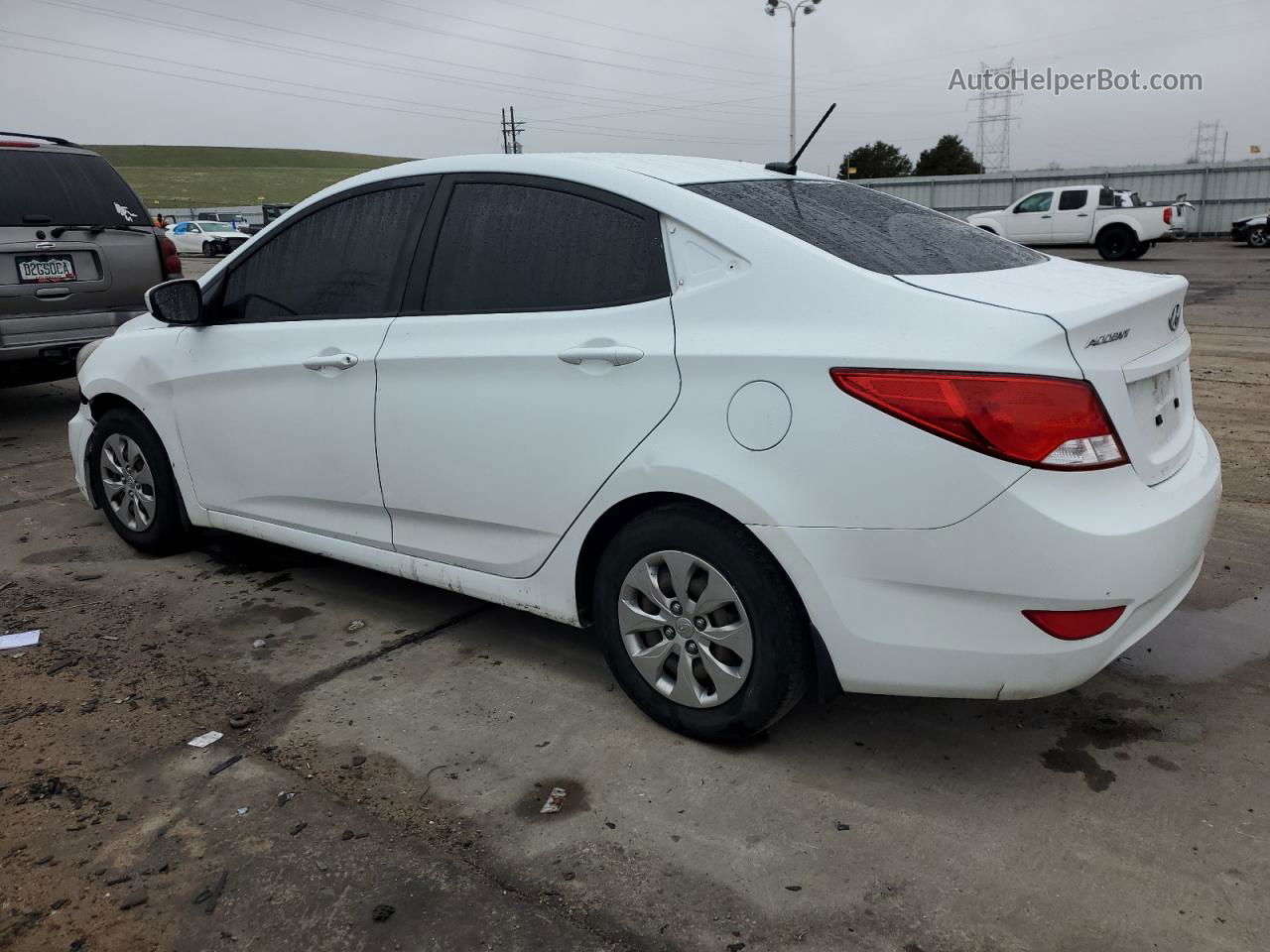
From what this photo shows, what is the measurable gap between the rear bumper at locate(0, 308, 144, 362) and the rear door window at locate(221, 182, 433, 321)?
11.2ft

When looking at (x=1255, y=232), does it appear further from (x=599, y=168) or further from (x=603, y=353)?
(x=603, y=353)

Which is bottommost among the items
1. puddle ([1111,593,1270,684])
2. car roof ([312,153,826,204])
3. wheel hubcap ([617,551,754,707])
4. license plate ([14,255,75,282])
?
puddle ([1111,593,1270,684])

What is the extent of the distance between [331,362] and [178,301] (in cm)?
100

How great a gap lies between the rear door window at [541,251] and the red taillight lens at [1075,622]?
1.33 metres

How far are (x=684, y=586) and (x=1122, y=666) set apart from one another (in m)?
1.66

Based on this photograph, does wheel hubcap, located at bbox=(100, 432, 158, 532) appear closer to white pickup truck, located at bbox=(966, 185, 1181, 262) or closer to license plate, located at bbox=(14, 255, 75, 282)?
license plate, located at bbox=(14, 255, 75, 282)

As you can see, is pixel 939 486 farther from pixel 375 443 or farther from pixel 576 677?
pixel 375 443

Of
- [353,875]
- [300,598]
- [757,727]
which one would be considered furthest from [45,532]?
[757,727]

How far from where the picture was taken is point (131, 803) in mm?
2787

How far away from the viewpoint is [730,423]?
8.83 feet

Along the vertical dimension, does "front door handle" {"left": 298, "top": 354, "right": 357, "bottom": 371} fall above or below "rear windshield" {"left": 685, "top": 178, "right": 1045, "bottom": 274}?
below

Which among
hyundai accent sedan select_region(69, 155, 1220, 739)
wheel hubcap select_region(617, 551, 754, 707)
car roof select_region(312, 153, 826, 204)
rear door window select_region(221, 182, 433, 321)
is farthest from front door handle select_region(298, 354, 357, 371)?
wheel hubcap select_region(617, 551, 754, 707)

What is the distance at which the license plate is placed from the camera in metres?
6.96

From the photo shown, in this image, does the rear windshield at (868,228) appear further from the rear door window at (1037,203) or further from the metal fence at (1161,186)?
the metal fence at (1161,186)
